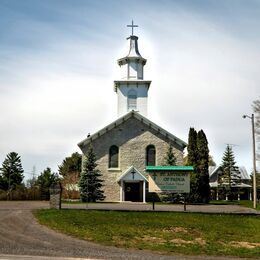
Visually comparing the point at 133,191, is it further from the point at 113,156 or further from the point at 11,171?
the point at 11,171

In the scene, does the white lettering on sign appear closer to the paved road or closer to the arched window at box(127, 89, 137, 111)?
the paved road

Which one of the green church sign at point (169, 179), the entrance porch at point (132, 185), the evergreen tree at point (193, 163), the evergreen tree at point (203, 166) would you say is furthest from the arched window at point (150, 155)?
the green church sign at point (169, 179)

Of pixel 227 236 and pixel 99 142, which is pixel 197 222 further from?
pixel 99 142

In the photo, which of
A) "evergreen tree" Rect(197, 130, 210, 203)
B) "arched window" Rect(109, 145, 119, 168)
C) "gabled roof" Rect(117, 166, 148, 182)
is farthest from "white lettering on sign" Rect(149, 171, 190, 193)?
"arched window" Rect(109, 145, 119, 168)

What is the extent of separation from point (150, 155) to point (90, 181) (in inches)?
241

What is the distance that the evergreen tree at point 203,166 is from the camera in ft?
139

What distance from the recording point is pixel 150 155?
4381 cm

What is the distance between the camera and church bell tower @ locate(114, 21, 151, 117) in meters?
48.4

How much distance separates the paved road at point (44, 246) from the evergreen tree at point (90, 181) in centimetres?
2125

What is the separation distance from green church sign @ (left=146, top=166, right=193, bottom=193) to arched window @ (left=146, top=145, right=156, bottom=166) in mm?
16046

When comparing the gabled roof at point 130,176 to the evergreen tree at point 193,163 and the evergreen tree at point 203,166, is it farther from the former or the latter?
the evergreen tree at point 203,166

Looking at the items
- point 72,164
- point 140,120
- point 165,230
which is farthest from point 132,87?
point 72,164

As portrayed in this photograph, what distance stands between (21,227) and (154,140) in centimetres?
2571

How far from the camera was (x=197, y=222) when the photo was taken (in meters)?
22.5
